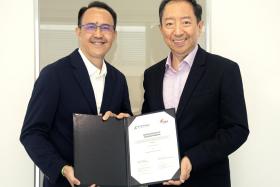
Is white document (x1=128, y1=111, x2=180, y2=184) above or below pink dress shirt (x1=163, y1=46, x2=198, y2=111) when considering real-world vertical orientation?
below

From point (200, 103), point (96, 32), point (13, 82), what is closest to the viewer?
point (200, 103)

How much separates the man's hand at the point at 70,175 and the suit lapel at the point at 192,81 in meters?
0.52

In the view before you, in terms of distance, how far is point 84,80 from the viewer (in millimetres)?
1609

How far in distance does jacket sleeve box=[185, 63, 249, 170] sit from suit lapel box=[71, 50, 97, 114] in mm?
492

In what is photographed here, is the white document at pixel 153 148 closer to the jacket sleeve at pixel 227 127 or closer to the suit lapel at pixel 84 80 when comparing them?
the jacket sleeve at pixel 227 127

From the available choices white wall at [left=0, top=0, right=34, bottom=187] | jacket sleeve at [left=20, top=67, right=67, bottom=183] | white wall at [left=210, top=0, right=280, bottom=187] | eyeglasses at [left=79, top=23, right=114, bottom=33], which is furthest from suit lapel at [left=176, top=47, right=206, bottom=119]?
white wall at [left=0, top=0, right=34, bottom=187]

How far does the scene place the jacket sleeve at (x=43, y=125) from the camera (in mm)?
1474

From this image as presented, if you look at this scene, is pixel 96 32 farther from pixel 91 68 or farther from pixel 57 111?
pixel 57 111

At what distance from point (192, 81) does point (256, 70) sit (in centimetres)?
90

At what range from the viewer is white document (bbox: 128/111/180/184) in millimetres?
1432

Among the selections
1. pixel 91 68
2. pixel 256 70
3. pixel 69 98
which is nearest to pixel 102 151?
pixel 69 98

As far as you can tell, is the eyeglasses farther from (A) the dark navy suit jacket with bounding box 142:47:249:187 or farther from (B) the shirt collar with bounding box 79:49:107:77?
(A) the dark navy suit jacket with bounding box 142:47:249:187

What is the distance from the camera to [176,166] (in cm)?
142

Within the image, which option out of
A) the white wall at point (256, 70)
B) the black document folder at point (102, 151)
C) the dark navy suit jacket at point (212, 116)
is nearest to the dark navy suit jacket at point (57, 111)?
the black document folder at point (102, 151)
